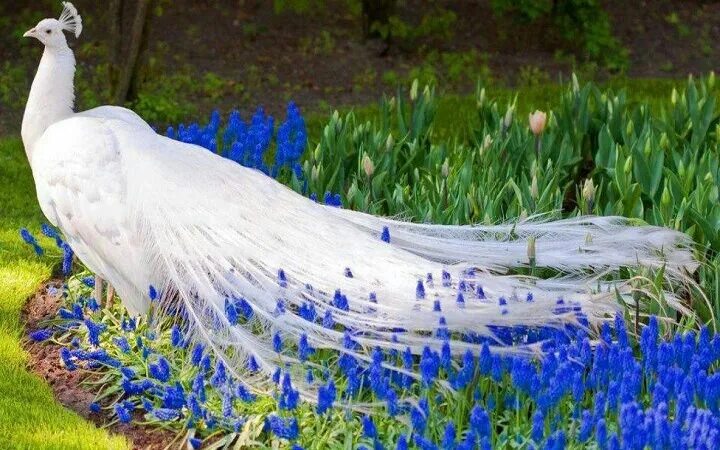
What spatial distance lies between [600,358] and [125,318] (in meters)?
1.94

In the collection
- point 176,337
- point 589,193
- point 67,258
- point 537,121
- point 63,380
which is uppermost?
point 537,121

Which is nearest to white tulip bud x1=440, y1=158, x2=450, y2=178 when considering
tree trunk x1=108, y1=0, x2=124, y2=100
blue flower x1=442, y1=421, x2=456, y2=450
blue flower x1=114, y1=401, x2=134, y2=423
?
blue flower x1=114, y1=401, x2=134, y2=423

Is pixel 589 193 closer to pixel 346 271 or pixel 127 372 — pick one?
pixel 346 271

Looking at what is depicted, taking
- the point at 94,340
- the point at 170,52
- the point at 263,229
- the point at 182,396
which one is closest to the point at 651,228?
the point at 263,229

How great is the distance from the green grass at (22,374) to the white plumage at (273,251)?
0.46 meters

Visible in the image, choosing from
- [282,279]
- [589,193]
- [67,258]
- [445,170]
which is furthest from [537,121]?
[67,258]

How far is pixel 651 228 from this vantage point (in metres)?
4.19

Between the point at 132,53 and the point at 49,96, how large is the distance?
116 inches

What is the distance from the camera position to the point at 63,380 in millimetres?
4266

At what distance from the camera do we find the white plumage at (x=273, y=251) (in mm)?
3684

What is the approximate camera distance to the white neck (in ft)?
15.4

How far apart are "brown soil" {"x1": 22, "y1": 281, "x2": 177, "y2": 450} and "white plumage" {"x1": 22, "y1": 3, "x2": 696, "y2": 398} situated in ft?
1.09

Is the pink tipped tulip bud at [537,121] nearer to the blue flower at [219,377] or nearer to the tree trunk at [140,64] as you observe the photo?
the blue flower at [219,377]

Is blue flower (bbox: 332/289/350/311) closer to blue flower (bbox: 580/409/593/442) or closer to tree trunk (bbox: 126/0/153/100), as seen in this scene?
blue flower (bbox: 580/409/593/442)
